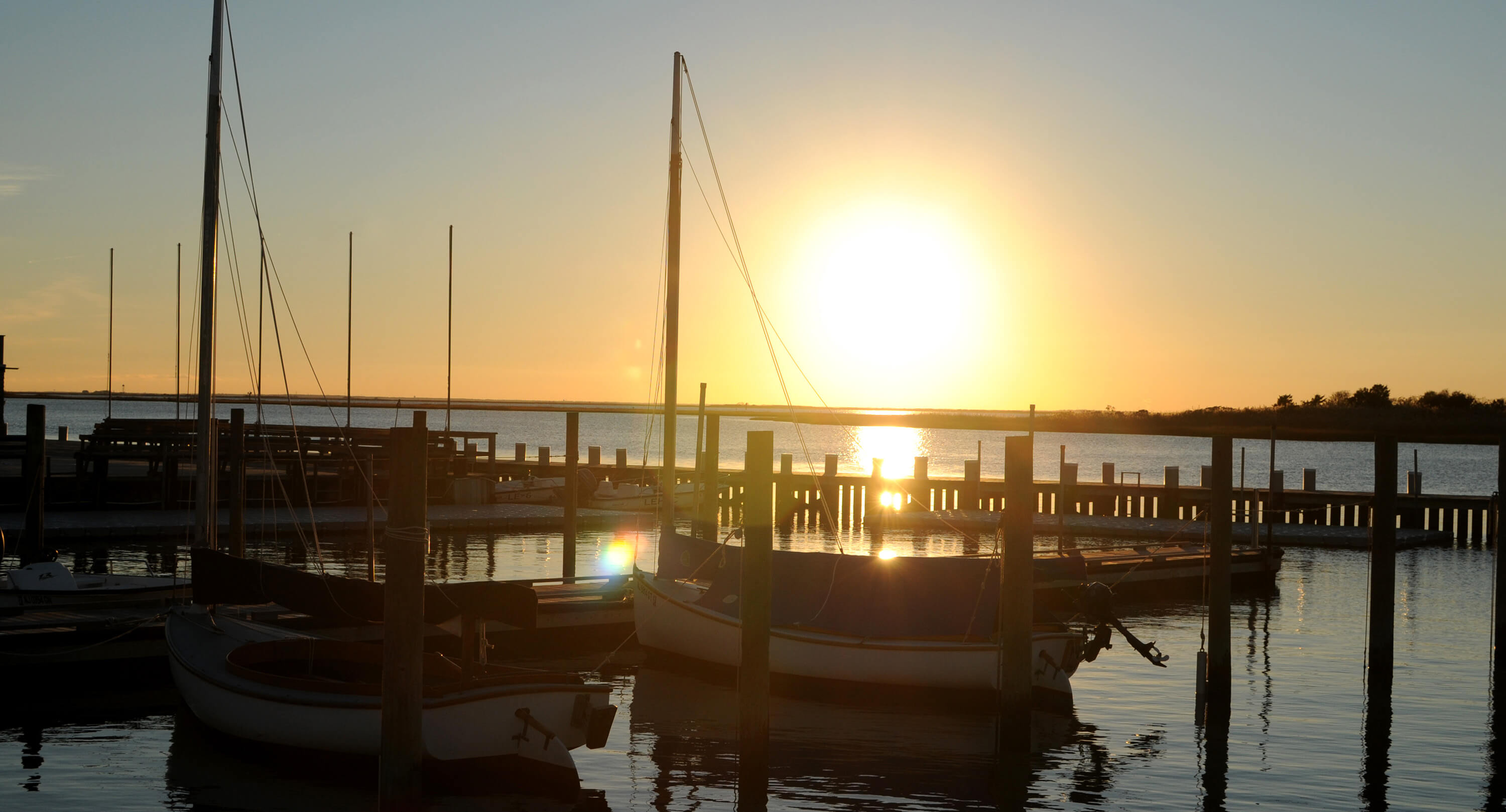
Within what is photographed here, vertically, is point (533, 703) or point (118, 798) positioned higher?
point (533, 703)

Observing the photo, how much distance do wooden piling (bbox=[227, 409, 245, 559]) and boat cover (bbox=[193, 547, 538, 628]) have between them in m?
4.77

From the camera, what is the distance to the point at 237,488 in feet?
71.0

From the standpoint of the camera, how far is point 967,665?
1731cm

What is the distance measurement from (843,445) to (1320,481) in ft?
291

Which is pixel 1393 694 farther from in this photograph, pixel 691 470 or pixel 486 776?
pixel 691 470

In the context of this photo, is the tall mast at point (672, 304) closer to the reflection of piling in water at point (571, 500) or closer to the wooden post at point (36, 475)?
the reflection of piling in water at point (571, 500)

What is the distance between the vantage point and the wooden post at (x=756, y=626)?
40.7 feet

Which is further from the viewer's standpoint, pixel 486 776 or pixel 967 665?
pixel 967 665

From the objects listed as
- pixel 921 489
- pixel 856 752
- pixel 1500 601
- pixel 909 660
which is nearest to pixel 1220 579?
pixel 909 660

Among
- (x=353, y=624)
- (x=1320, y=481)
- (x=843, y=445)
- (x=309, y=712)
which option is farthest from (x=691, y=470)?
(x=843, y=445)

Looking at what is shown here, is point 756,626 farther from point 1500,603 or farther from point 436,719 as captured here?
point 1500,603

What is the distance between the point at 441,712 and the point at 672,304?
1084 cm

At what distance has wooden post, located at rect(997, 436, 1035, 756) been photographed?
13.4m

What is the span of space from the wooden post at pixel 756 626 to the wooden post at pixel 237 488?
11625 mm
